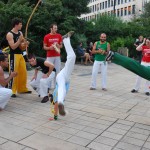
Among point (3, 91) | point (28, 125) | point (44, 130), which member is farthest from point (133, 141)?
point (3, 91)

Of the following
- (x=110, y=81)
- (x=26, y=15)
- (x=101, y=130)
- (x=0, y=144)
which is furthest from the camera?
(x=26, y=15)

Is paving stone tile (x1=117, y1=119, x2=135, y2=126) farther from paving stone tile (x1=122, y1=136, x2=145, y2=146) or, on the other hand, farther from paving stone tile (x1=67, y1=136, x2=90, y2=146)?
paving stone tile (x1=67, y1=136, x2=90, y2=146)

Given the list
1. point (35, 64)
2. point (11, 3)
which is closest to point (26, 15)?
point (11, 3)

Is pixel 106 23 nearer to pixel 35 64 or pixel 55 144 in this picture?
pixel 35 64

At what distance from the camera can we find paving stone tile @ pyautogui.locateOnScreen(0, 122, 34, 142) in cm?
437

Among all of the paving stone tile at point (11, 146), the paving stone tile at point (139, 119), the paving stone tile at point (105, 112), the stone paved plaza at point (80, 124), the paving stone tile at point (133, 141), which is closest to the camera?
the paving stone tile at point (11, 146)

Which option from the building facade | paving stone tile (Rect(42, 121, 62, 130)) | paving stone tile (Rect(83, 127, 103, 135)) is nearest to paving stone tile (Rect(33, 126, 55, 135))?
paving stone tile (Rect(42, 121, 62, 130))

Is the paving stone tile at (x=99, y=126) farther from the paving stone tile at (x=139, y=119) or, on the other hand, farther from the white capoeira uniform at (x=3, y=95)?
the white capoeira uniform at (x=3, y=95)

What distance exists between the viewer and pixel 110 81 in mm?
10422

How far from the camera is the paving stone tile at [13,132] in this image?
4372 mm

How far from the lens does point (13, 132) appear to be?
4586 millimetres

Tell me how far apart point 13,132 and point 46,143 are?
0.70 meters

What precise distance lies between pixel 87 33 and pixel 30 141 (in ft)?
58.9

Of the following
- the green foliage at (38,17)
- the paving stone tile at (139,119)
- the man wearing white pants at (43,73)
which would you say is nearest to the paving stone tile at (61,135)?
the paving stone tile at (139,119)
